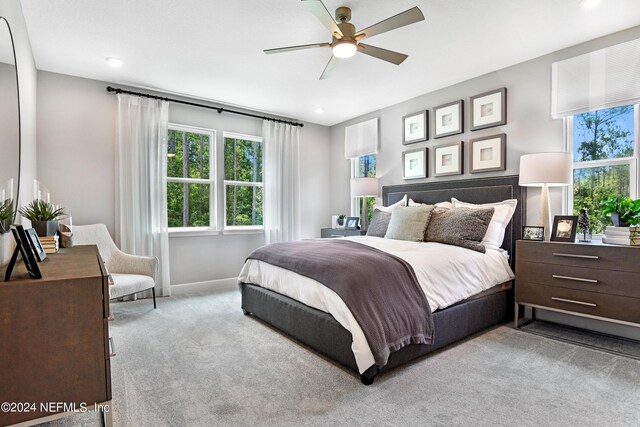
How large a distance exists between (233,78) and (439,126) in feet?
8.39

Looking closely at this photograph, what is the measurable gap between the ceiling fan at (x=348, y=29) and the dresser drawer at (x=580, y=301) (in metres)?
2.30

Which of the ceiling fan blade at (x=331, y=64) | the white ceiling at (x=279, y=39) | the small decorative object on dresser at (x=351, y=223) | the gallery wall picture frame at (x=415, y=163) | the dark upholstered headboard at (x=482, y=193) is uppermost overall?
the white ceiling at (x=279, y=39)

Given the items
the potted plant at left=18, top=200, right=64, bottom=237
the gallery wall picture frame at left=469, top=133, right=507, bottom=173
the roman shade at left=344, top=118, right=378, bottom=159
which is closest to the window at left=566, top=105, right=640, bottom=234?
the gallery wall picture frame at left=469, top=133, right=507, bottom=173

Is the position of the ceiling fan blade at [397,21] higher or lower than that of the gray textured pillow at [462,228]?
higher

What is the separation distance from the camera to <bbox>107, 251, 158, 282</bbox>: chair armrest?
370cm

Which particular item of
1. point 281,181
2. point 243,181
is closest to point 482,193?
point 281,181

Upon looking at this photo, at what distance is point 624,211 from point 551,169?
0.60 meters

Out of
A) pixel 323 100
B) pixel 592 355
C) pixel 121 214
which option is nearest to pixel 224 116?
pixel 323 100

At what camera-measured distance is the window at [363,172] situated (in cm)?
535

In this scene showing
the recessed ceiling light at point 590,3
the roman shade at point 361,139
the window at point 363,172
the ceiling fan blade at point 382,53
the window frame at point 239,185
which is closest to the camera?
the recessed ceiling light at point 590,3

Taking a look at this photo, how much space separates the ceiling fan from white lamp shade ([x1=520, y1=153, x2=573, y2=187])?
1.55 meters

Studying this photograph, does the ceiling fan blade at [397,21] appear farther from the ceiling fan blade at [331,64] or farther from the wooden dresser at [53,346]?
the wooden dresser at [53,346]

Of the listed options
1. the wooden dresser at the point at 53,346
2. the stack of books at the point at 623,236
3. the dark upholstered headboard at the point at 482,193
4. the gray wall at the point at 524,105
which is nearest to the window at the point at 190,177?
the dark upholstered headboard at the point at 482,193

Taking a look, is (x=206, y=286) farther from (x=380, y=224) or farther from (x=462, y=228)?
(x=462, y=228)
